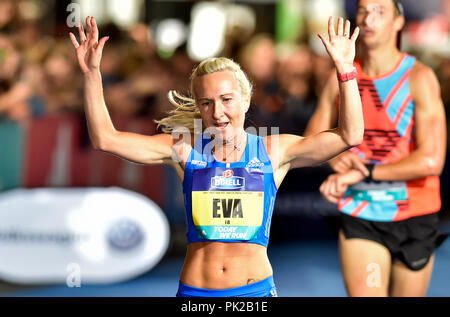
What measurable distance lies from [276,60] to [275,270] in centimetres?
202

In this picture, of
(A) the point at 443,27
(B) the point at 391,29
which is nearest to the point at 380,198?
(B) the point at 391,29

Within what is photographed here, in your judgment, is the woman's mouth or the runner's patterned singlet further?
the runner's patterned singlet

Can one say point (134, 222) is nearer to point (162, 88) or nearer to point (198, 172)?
point (162, 88)

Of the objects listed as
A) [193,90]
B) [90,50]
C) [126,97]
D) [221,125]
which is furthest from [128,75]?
[221,125]

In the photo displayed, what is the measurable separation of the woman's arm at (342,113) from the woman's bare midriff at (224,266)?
504 millimetres

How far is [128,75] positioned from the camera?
22.2 ft

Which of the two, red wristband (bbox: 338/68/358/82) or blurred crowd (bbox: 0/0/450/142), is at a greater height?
blurred crowd (bbox: 0/0/450/142)

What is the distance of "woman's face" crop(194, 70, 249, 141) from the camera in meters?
3.02

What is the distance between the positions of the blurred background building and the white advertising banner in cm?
29

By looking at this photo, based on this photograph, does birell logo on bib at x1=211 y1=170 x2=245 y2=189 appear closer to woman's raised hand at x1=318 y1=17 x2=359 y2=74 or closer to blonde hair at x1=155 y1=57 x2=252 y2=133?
blonde hair at x1=155 y1=57 x2=252 y2=133

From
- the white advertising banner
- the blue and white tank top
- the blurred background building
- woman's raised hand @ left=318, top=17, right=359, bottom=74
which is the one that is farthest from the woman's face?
the white advertising banner

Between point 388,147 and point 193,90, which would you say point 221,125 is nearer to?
point 193,90
